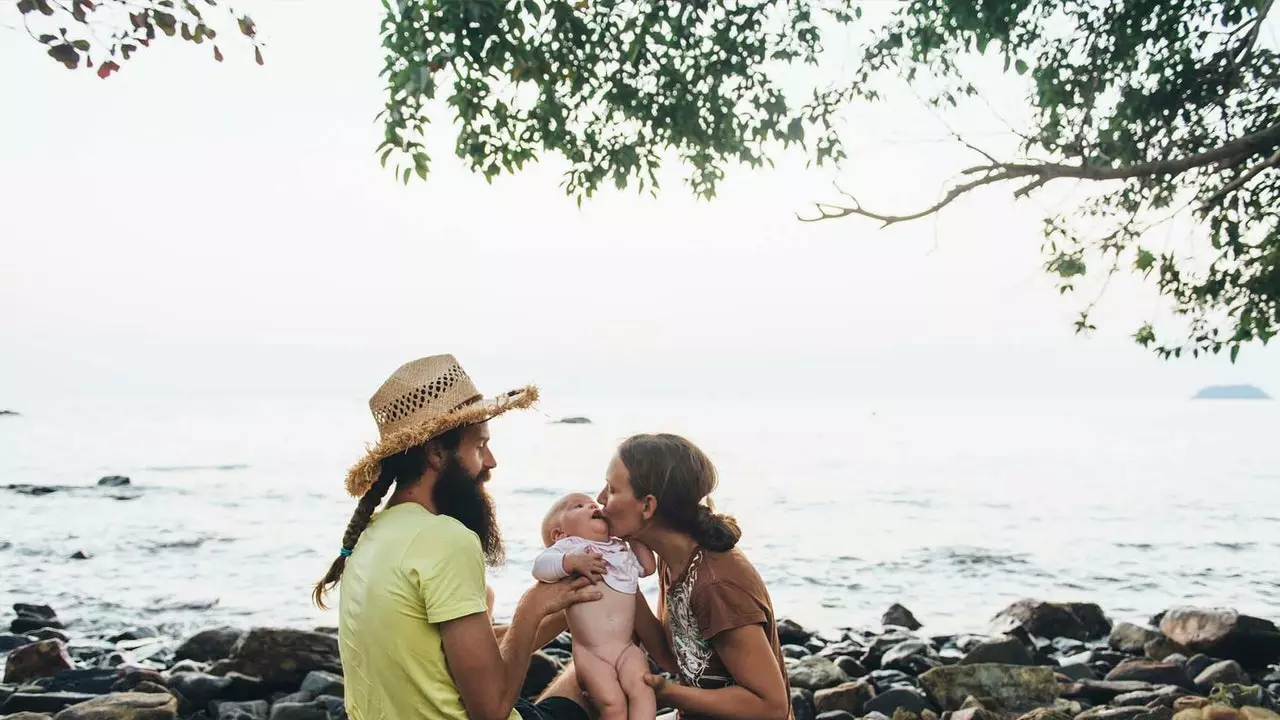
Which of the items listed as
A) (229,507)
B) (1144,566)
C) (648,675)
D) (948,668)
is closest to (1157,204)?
(948,668)

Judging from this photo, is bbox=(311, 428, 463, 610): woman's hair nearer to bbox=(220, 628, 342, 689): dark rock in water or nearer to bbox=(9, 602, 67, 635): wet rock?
bbox=(220, 628, 342, 689): dark rock in water

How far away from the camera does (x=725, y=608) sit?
12.5 feet

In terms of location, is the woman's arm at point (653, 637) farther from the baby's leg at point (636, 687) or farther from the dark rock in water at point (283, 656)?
the dark rock in water at point (283, 656)

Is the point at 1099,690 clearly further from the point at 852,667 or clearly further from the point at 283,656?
the point at 283,656

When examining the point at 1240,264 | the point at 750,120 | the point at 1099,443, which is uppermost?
the point at 750,120

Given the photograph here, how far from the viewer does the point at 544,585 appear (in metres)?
3.95

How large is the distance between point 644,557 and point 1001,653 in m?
7.42

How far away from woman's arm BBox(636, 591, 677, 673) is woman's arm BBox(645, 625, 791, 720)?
42 centimetres

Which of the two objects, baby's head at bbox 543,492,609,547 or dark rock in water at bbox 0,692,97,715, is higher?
baby's head at bbox 543,492,609,547

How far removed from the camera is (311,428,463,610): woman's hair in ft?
12.3

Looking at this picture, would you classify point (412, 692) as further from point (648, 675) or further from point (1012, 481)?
point (1012, 481)

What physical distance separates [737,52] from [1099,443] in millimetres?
69992

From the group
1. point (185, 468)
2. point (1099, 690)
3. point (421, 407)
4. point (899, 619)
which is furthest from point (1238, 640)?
point (185, 468)

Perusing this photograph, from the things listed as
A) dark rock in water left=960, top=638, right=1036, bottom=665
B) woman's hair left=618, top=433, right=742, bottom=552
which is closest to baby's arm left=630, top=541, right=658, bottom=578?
woman's hair left=618, top=433, right=742, bottom=552
